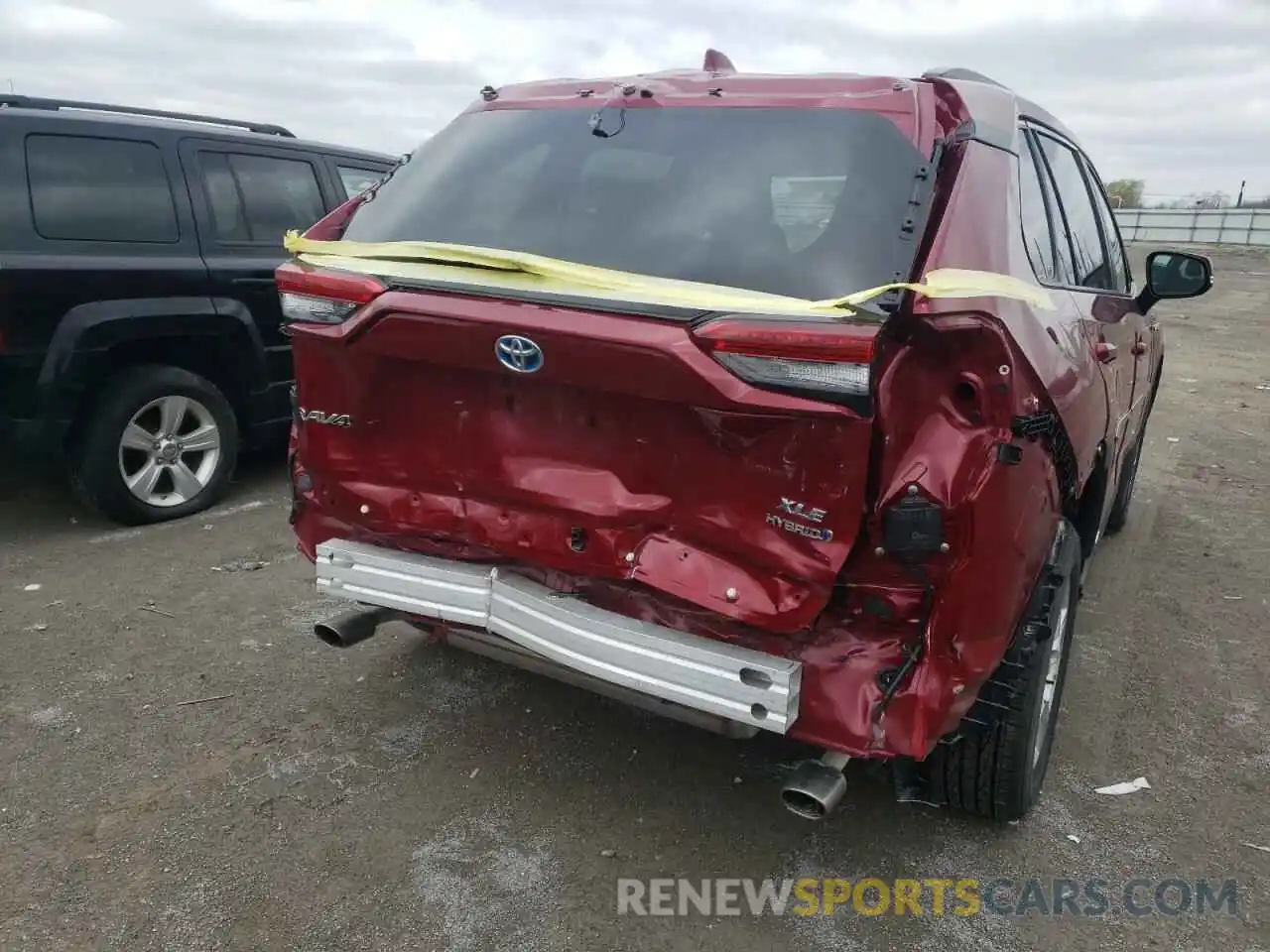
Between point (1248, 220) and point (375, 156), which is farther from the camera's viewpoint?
point (1248, 220)

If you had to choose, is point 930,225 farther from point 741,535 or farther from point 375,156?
point 375,156

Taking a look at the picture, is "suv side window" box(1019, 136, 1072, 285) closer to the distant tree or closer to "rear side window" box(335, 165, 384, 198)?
"rear side window" box(335, 165, 384, 198)

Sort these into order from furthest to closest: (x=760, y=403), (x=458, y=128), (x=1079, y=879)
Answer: (x=458, y=128) → (x=1079, y=879) → (x=760, y=403)

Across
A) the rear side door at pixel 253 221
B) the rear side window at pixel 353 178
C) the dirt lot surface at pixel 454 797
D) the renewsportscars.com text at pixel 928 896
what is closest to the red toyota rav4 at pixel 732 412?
the renewsportscars.com text at pixel 928 896

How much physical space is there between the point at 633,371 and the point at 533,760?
1524 millimetres

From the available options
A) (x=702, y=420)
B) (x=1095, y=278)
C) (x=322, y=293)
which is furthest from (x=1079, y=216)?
(x=322, y=293)

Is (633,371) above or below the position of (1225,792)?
above

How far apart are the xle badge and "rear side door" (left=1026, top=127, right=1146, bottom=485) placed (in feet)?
A: 4.62

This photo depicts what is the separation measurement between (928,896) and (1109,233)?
10.3ft

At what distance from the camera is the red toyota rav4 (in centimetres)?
213

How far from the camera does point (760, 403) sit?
2.07m

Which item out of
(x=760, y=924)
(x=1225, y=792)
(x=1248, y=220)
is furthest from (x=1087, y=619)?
(x=1248, y=220)

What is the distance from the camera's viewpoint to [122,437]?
498 centimetres

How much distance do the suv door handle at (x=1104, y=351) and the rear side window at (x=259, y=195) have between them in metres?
4.42
